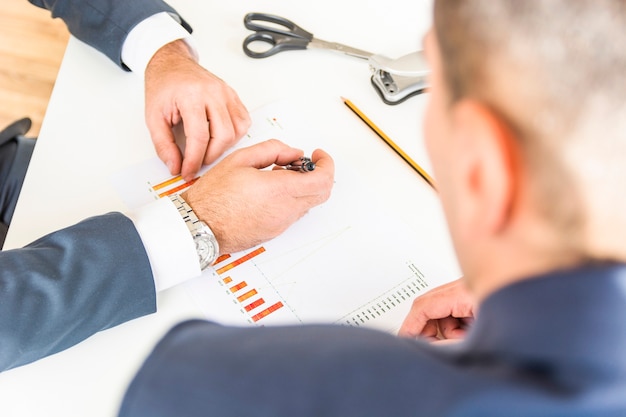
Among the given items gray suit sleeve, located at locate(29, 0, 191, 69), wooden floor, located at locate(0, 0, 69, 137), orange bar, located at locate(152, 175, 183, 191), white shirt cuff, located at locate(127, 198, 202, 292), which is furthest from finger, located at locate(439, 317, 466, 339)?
wooden floor, located at locate(0, 0, 69, 137)

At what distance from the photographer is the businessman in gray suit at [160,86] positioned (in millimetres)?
880

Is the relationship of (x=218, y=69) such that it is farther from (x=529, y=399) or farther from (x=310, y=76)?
(x=529, y=399)

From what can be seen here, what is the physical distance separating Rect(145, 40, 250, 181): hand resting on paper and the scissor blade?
20 cm

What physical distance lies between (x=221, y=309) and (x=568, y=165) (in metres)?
0.50

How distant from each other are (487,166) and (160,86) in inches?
26.2

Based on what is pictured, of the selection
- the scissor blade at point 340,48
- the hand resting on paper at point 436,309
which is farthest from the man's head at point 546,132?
the scissor blade at point 340,48

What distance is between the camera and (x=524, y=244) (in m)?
0.37

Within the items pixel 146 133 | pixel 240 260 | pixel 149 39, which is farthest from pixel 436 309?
pixel 149 39

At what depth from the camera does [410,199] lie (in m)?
0.88

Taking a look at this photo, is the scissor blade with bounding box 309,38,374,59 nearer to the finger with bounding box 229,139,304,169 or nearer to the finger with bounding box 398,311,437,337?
the finger with bounding box 229,139,304,169

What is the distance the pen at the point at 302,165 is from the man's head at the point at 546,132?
459 mm

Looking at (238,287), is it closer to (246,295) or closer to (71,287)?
(246,295)

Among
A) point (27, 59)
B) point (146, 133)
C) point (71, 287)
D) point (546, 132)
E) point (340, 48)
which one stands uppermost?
point (546, 132)

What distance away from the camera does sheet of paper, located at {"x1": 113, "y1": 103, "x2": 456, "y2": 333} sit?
2.47 ft
